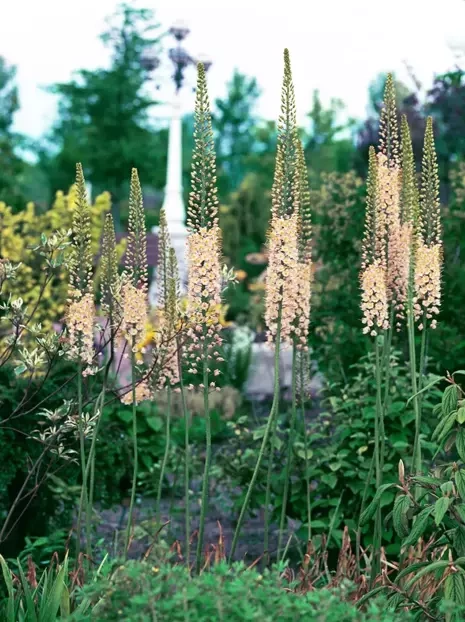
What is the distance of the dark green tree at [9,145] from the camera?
15902 mm

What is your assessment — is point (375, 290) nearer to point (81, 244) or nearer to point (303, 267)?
point (303, 267)

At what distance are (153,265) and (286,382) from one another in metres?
7.51

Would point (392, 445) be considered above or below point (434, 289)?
below

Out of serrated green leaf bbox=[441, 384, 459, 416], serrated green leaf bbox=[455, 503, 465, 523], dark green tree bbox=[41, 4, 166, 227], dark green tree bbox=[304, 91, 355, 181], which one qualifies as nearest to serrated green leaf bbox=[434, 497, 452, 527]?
serrated green leaf bbox=[455, 503, 465, 523]

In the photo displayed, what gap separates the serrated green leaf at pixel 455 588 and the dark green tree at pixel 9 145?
1140 centimetres

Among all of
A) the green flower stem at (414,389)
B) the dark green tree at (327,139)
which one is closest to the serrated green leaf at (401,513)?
the green flower stem at (414,389)

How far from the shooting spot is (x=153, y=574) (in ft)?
8.81

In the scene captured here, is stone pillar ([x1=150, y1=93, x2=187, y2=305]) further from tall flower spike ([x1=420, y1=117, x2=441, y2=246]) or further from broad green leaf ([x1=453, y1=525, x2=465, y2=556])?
broad green leaf ([x1=453, y1=525, x2=465, y2=556])

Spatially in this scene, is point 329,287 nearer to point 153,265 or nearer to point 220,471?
point 220,471

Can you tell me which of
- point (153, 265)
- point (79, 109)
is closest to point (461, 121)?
point (153, 265)

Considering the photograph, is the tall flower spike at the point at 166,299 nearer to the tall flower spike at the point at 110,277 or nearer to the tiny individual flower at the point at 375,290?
the tall flower spike at the point at 110,277

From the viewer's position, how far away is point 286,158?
4008mm

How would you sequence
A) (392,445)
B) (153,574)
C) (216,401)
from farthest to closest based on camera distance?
1. (216,401)
2. (392,445)
3. (153,574)

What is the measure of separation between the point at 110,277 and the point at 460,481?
5.57ft
